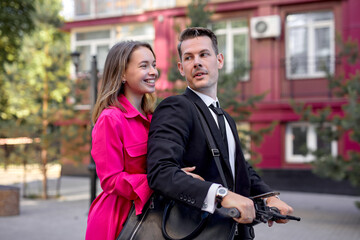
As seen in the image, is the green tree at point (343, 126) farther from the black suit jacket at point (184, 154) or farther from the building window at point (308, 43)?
the black suit jacket at point (184, 154)

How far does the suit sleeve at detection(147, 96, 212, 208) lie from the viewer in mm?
1996

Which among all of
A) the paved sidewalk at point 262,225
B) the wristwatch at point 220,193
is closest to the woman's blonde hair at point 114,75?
the wristwatch at point 220,193

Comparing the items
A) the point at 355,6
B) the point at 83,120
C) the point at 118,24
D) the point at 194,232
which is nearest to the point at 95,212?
the point at 194,232

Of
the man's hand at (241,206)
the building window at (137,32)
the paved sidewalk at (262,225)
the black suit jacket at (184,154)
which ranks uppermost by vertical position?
the building window at (137,32)

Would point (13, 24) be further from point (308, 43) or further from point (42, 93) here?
point (308, 43)

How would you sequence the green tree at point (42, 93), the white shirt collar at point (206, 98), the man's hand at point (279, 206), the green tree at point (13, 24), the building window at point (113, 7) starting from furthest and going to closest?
1. the green tree at point (13, 24)
2. the building window at point (113, 7)
3. the green tree at point (42, 93)
4. the white shirt collar at point (206, 98)
5. the man's hand at point (279, 206)

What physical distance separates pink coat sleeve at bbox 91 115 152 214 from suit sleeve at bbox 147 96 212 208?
5.8 inches

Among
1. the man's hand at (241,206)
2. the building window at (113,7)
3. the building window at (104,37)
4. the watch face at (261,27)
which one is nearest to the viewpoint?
the man's hand at (241,206)

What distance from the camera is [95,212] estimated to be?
2.43 meters

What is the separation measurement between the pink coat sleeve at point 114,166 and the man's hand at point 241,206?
44 centimetres

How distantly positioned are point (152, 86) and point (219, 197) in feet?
2.87

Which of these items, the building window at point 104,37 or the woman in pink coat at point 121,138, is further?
the building window at point 104,37

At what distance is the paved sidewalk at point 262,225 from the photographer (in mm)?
8156

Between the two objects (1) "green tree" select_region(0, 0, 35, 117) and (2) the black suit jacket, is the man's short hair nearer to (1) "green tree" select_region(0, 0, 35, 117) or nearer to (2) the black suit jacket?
(2) the black suit jacket
